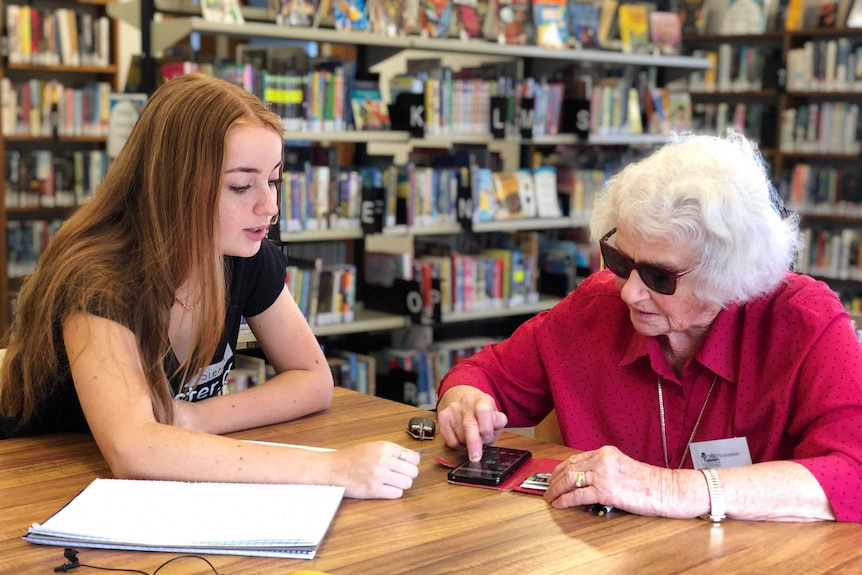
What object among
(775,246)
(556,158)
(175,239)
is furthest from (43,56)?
(775,246)

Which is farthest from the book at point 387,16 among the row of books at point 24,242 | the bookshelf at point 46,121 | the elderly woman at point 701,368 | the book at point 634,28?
the elderly woman at point 701,368

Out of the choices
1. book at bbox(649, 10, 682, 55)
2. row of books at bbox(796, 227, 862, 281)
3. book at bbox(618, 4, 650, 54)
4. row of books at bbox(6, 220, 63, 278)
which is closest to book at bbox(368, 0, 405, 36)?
book at bbox(618, 4, 650, 54)

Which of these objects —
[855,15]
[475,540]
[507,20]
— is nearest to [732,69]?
[855,15]

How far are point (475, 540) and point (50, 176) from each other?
4912 mm

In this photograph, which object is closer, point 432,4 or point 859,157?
point 432,4

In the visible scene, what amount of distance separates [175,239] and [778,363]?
3.47 ft

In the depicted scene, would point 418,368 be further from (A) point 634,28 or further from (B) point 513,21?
(A) point 634,28

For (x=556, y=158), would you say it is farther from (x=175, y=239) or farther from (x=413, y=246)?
(x=175, y=239)

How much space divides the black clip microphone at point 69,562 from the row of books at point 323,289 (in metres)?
2.96

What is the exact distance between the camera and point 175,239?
173 centimetres

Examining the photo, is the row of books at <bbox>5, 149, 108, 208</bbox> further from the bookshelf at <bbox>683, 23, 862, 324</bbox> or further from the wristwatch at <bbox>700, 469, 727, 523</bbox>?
the wristwatch at <bbox>700, 469, 727, 523</bbox>

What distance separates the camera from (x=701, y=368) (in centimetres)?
184

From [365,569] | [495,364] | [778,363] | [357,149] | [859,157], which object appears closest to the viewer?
[365,569]

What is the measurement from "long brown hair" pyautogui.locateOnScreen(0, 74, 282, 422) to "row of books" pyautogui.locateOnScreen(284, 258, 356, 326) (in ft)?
7.95
